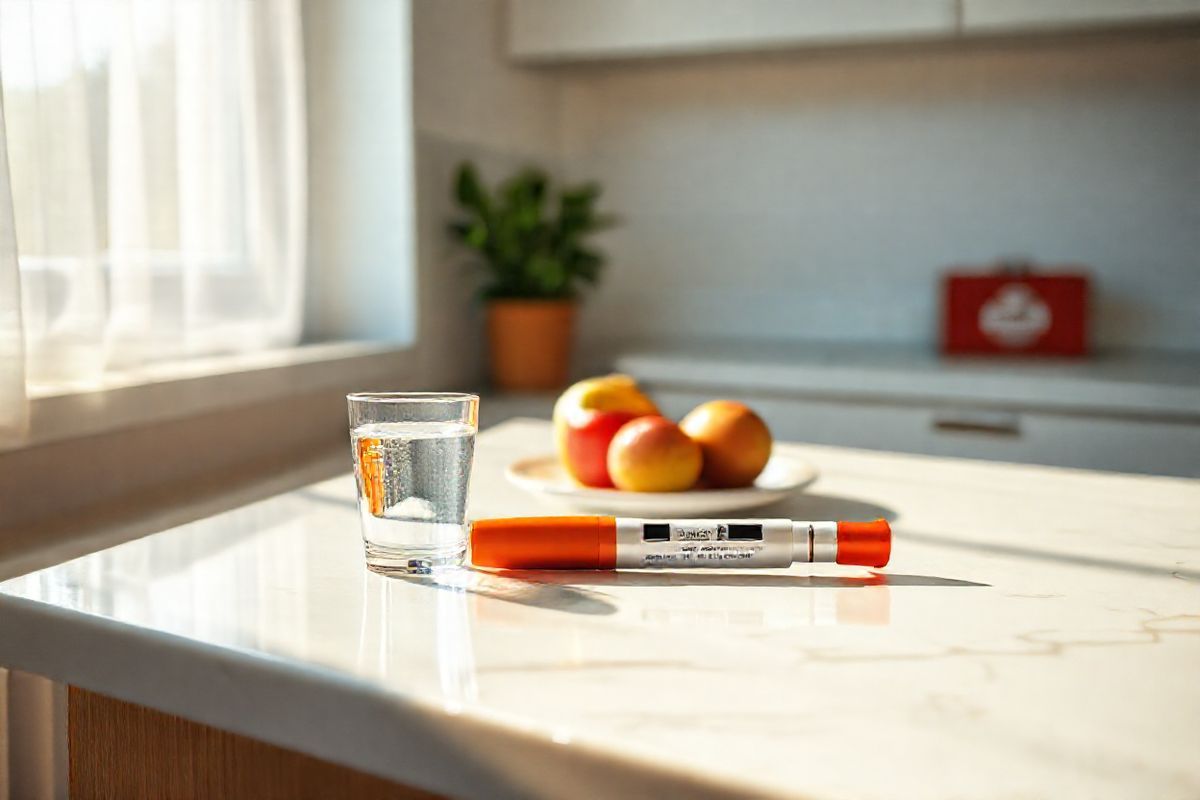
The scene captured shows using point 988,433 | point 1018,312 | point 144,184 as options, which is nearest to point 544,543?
point 144,184

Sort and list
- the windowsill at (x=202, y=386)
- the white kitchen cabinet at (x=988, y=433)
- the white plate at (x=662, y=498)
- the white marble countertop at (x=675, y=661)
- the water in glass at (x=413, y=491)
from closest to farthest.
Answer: the white marble countertop at (x=675, y=661), the water in glass at (x=413, y=491), the white plate at (x=662, y=498), the windowsill at (x=202, y=386), the white kitchen cabinet at (x=988, y=433)

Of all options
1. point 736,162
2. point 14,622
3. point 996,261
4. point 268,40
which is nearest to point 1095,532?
point 14,622

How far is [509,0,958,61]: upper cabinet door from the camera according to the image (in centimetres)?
210

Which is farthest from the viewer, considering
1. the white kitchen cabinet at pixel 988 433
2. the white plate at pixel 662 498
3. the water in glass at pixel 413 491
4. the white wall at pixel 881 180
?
the white wall at pixel 881 180

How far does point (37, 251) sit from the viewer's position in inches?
51.8

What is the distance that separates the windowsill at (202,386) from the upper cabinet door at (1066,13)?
122 centimetres

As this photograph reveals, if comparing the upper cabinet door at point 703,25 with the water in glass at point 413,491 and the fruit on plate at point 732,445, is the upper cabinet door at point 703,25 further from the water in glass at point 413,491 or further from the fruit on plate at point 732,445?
the water in glass at point 413,491

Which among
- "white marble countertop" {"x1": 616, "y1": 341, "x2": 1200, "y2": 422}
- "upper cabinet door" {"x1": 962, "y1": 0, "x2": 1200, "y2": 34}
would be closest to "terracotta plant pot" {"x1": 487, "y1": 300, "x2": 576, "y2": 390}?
"white marble countertop" {"x1": 616, "y1": 341, "x2": 1200, "y2": 422}

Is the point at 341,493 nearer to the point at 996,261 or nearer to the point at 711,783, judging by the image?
the point at 711,783

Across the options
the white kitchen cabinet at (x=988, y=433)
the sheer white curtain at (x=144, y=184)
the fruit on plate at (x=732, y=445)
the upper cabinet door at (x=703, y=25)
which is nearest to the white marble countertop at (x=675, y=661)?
the fruit on plate at (x=732, y=445)

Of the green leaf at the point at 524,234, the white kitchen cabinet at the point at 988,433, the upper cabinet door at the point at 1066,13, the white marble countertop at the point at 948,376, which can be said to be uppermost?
the upper cabinet door at the point at 1066,13

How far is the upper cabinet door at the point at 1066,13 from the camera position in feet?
6.34

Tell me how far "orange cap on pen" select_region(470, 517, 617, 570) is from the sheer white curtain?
72cm

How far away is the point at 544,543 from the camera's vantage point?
72 centimetres
